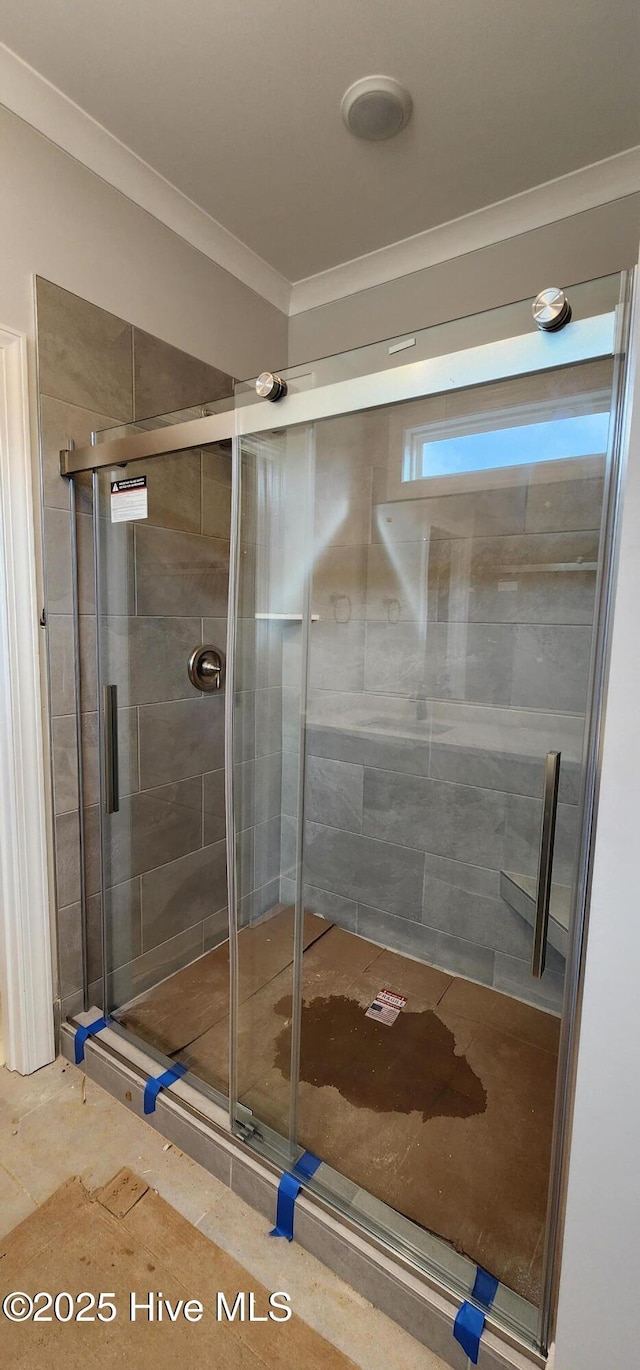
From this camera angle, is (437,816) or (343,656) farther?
(343,656)

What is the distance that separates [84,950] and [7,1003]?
22 cm

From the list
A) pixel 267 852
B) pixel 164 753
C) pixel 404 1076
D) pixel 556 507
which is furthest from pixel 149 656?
pixel 404 1076

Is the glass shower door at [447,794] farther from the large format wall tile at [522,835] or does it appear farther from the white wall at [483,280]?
the white wall at [483,280]

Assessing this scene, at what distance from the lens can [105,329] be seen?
1547 mm

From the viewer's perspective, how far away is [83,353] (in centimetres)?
150

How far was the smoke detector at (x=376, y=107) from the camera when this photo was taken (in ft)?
4.24

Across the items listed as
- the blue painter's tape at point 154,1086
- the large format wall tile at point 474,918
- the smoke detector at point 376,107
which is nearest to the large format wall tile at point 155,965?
the blue painter's tape at point 154,1086

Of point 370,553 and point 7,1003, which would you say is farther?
point 370,553

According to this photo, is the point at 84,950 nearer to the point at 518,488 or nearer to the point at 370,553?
the point at 370,553

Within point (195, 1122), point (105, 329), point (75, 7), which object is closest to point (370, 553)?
point (105, 329)

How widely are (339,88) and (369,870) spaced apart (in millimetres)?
2277

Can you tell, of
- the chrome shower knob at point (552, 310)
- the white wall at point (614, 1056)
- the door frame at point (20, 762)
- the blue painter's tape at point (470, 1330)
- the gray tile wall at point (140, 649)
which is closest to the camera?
the white wall at point (614, 1056)

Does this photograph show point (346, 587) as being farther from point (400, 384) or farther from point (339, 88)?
point (339, 88)

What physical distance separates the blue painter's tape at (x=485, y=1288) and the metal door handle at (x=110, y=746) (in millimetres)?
1350
